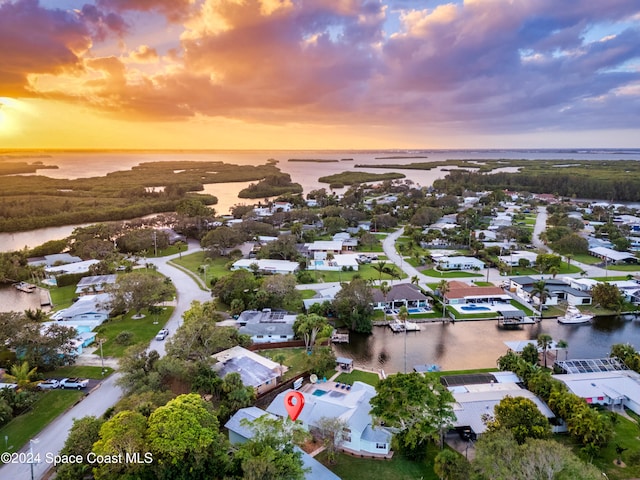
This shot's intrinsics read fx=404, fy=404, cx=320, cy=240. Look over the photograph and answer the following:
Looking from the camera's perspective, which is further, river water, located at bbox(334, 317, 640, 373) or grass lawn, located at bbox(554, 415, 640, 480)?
river water, located at bbox(334, 317, 640, 373)

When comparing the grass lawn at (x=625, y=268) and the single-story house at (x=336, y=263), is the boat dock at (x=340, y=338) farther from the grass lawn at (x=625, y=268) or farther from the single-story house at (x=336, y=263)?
the grass lawn at (x=625, y=268)

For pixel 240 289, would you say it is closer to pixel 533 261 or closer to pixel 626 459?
pixel 626 459

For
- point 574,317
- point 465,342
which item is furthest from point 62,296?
point 574,317

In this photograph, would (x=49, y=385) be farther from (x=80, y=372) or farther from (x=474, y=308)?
(x=474, y=308)

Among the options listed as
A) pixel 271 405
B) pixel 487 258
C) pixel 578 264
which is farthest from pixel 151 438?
pixel 578 264

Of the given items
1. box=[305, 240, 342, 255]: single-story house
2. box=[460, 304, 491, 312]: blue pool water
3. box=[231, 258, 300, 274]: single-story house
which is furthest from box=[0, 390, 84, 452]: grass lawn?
box=[305, 240, 342, 255]: single-story house

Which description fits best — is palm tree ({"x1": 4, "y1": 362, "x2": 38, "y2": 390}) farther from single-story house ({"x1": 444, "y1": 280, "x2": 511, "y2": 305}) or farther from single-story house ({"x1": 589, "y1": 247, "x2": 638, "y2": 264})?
single-story house ({"x1": 589, "y1": 247, "x2": 638, "y2": 264})

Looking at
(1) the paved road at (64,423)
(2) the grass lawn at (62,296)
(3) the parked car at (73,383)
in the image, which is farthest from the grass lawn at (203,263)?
(3) the parked car at (73,383)
